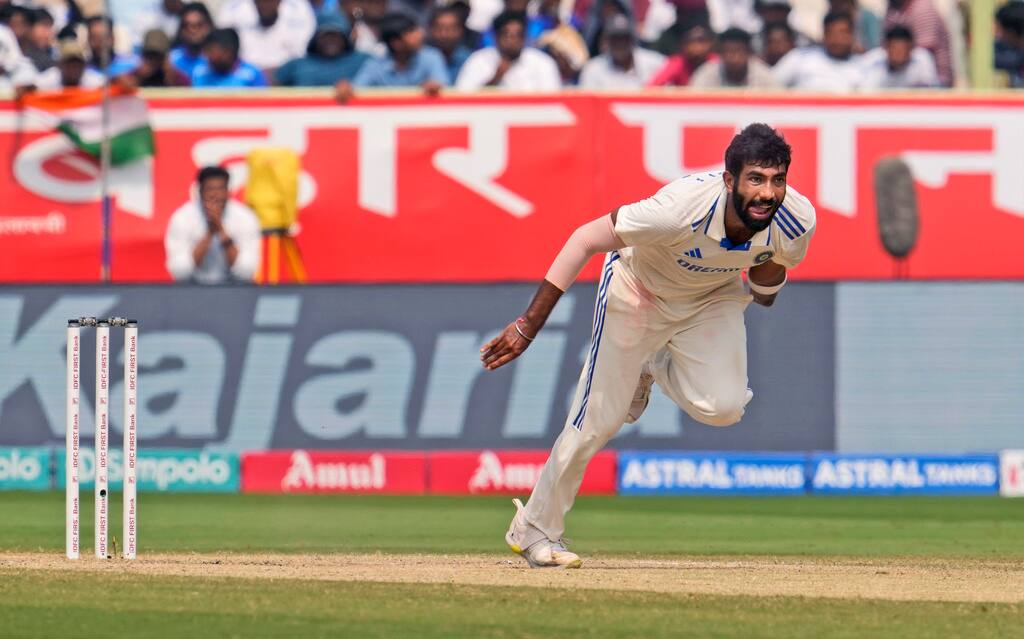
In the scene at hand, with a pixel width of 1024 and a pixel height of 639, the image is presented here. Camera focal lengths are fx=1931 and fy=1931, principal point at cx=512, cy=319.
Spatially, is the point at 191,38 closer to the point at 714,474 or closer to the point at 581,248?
the point at 714,474

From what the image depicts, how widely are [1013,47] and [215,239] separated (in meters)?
7.27

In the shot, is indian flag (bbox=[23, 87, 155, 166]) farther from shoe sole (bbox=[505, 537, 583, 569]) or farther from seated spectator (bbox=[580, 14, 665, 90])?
shoe sole (bbox=[505, 537, 583, 569])

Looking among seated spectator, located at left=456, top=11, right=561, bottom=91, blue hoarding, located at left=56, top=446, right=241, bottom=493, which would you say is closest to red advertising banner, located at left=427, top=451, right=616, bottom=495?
blue hoarding, located at left=56, top=446, right=241, bottom=493

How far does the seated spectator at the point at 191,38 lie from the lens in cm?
1695

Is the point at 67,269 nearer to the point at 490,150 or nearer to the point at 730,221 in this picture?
the point at 490,150

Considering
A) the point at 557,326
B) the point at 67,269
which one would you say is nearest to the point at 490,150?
the point at 557,326

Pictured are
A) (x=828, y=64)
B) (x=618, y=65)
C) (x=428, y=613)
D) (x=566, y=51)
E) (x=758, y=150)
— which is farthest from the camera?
(x=566, y=51)

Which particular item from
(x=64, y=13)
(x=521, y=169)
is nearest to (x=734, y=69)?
(x=521, y=169)

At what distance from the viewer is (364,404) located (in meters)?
14.1

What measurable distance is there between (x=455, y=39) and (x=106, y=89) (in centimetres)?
303

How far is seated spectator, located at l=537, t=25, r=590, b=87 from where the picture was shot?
1700 centimetres

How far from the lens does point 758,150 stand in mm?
8031

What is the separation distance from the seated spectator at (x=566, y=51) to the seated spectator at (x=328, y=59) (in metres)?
1.67

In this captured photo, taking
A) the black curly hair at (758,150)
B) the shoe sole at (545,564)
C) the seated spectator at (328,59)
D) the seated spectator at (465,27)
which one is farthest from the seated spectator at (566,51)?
the black curly hair at (758,150)
